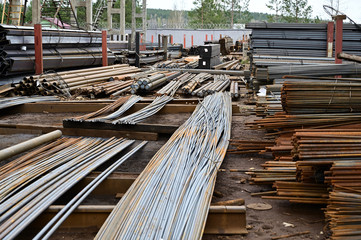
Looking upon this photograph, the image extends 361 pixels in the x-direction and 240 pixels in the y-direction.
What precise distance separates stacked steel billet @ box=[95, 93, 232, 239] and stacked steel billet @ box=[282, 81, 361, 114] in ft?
3.73

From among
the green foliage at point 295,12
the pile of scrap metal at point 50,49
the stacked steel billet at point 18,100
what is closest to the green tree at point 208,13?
the green foliage at point 295,12

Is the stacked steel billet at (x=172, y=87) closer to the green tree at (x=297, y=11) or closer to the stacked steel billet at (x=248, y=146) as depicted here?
the stacked steel billet at (x=248, y=146)

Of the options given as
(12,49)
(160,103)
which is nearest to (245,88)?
(160,103)

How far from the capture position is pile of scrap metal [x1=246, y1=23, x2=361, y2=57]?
13133 millimetres

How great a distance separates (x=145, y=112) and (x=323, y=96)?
11.7ft

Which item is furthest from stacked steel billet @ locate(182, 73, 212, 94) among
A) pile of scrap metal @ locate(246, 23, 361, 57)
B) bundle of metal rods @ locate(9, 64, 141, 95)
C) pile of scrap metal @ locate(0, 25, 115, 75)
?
pile of scrap metal @ locate(0, 25, 115, 75)

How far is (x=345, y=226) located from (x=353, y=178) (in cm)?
46

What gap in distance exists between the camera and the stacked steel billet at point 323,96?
225 inches

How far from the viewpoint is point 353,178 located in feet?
12.4

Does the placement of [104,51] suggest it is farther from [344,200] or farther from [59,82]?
[344,200]

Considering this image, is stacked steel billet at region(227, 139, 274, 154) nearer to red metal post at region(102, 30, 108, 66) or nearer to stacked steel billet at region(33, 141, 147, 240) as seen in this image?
stacked steel billet at region(33, 141, 147, 240)

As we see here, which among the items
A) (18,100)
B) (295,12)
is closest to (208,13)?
(295,12)

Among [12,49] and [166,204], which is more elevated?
[12,49]

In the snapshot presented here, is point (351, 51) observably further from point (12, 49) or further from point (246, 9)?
point (246, 9)
